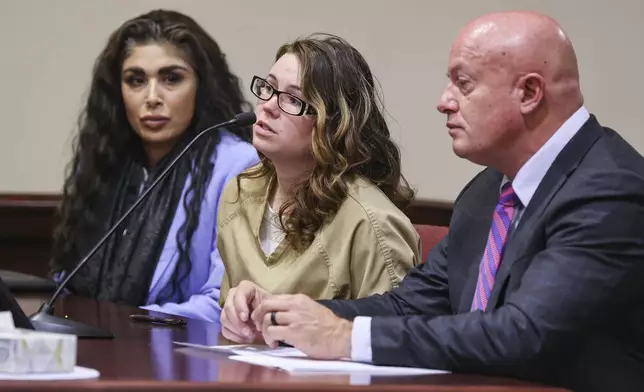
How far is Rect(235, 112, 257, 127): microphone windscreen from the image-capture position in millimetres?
2400

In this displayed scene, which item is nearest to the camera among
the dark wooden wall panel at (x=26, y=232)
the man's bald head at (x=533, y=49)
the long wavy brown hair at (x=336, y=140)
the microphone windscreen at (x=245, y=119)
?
the man's bald head at (x=533, y=49)

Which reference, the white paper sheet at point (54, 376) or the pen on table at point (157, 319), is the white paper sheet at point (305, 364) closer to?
the white paper sheet at point (54, 376)

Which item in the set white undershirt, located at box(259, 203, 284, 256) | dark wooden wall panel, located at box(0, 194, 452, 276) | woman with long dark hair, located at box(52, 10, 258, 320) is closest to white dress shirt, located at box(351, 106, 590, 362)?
white undershirt, located at box(259, 203, 284, 256)

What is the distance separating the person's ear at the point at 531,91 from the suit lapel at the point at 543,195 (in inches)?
3.6

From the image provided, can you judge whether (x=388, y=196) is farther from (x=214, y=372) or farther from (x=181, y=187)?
(x=214, y=372)

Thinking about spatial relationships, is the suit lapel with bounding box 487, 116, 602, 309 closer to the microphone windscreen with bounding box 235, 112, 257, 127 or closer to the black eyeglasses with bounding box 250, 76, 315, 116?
the microphone windscreen with bounding box 235, 112, 257, 127

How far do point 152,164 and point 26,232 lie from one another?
817 millimetres

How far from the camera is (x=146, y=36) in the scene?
3.57 metres

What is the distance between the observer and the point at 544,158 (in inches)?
77.3

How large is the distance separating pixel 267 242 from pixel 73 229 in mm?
1083

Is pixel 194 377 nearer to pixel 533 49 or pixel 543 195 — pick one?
pixel 543 195

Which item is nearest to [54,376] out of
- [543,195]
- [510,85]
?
[543,195]

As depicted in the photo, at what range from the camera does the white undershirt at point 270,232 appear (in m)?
2.65

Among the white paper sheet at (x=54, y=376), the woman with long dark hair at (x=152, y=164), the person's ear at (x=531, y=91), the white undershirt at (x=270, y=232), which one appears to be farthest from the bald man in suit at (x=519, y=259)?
the woman with long dark hair at (x=152, y=164)
